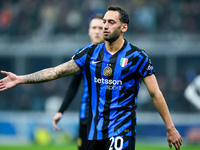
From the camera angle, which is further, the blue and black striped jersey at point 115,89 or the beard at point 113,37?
the beard at point 113,37

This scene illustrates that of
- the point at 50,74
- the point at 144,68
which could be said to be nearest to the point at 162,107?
the point at 144,68

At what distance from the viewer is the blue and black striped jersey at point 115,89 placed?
17.2 ft

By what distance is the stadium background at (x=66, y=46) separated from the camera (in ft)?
51.6

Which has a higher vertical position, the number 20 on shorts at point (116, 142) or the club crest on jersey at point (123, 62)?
the club crest on jersey at point (123, 62)

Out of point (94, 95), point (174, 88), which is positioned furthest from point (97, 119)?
point (174, 88)

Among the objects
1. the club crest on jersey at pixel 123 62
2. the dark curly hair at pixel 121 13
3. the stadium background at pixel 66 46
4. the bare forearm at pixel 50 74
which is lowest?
the bare forearm at pixel 50 74

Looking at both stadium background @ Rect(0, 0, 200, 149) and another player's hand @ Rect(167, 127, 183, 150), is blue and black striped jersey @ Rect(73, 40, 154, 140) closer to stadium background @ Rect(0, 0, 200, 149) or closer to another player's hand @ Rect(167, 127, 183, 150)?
another player's hand @ Rect(167, 127, 183, 150)

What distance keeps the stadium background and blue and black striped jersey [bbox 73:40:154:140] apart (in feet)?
32.7

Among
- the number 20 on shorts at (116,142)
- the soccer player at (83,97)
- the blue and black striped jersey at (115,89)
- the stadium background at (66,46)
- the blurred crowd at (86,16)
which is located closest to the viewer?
the number 20 on shorts at (116,142)

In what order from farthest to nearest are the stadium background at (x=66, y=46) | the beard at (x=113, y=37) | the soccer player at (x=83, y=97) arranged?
1. the stadium background at (x=66, y=46)
2. the soccer player at (x=83, y=97)
3. the beard at (x=113, y=37)

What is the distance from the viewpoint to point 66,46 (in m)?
17.9

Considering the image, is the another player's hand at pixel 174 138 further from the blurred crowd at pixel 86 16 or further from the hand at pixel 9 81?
the blurred crowd at pixel 86 16

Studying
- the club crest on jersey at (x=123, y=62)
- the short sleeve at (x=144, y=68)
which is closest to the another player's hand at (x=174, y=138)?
the short sleeve at (x=144, y=68)

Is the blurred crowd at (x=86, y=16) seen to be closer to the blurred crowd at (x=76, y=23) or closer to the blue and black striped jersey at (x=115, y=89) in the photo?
the blurred crowd at (x=76, y=23)
